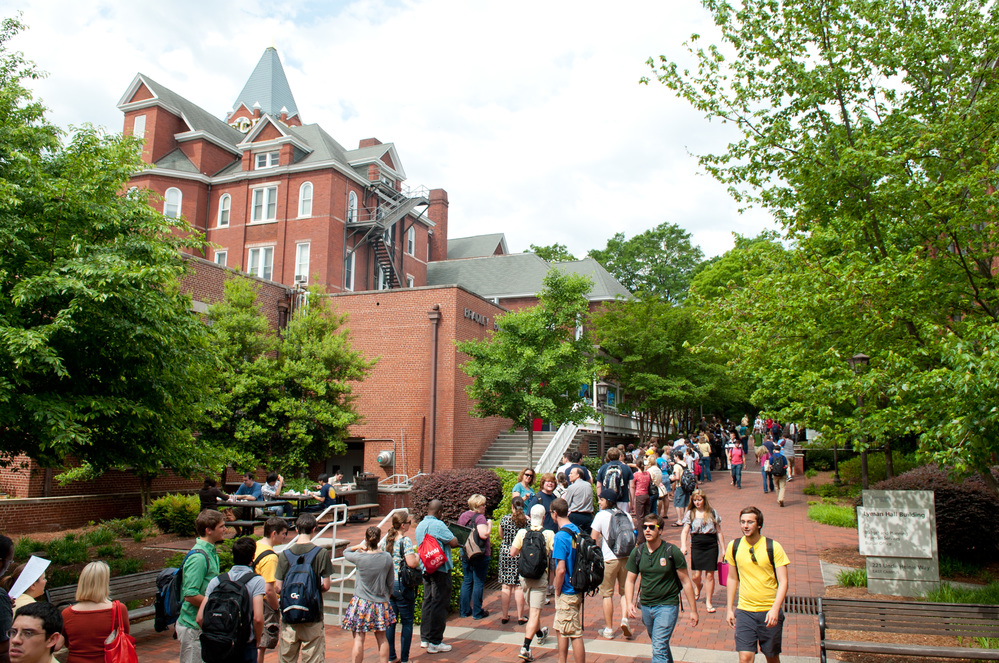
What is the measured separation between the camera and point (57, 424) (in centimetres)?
776

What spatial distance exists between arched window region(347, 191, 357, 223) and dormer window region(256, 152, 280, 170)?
4577mm

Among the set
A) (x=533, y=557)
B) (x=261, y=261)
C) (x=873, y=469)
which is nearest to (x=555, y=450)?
(x=873, y=469)

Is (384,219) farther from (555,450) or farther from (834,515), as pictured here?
(834,515)

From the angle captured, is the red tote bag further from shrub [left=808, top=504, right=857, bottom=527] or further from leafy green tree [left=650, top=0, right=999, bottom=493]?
shrub [left=808, top=504, right=857, bottom=527]

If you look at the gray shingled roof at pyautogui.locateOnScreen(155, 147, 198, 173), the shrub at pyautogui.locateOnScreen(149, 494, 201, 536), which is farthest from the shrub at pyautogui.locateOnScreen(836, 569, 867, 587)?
the gray shingled roof at pyautogui.locateOnScreen(155, 147, 198, 173)

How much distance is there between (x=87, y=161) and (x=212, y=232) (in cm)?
3115

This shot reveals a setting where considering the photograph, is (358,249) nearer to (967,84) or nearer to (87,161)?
(87,161)

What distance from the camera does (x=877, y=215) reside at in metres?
10.4

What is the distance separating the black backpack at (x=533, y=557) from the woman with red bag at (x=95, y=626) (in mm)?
4285

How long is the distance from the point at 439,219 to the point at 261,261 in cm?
1498

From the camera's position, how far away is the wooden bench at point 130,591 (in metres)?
8.18

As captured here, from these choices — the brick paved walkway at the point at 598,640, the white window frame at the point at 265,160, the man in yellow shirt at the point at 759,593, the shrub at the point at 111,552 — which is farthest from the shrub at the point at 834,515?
the white window frame at the point at 265,160

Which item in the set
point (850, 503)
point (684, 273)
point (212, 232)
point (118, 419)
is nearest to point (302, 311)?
point (118, 419)

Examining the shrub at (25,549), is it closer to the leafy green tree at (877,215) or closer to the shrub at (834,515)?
the leafy green tree at (877,215)
